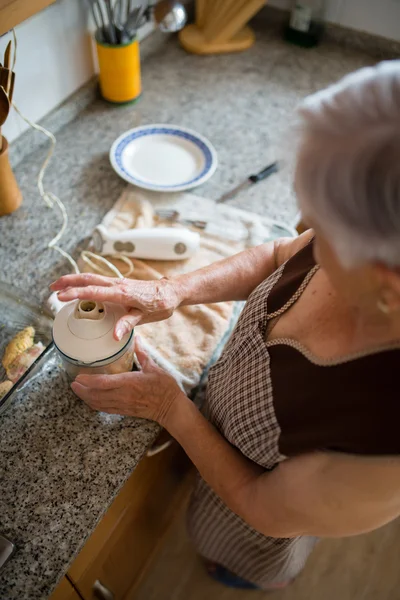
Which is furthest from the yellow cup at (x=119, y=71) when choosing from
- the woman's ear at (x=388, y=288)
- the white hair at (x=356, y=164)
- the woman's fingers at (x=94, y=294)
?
the woman's ear at (x=388, y=288)

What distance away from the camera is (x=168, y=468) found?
108 cm

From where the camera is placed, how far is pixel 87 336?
69 centimetres

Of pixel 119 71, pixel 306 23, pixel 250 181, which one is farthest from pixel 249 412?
pixel 306 23

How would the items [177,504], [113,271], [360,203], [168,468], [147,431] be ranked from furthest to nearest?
[177,504] → [168,468] → [113,271] → [147,431] → [360,203]

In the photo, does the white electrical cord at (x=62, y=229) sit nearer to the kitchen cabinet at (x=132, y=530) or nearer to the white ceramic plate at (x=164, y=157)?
the white ceramic plate at (x=164, y=157)

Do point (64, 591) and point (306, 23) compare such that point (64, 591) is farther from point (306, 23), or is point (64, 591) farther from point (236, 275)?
point (306, 23)

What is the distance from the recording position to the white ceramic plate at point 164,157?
112 centimetres

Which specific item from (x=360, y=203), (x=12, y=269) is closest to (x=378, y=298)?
(x=360, y=203)

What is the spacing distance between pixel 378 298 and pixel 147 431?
423mm

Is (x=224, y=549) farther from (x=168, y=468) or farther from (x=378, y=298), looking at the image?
(x=378, y=298)

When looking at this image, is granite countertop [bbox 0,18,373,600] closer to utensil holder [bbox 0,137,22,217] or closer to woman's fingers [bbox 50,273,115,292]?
utensil holder [bbox 0,137,22,217]

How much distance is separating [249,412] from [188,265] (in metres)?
0.37

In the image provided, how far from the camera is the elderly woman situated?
447 mm

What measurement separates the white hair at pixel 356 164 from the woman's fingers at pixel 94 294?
36cm
